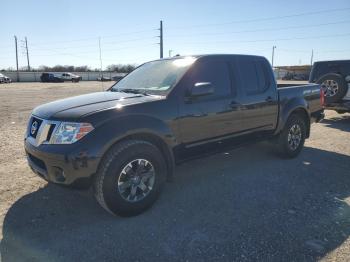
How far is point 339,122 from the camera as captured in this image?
9695mm

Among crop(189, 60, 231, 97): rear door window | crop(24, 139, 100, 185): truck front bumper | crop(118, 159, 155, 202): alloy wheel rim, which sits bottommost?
crop(118, 159, 155, 202): alloy wheel rim

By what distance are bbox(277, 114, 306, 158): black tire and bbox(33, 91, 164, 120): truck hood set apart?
9.31 feet

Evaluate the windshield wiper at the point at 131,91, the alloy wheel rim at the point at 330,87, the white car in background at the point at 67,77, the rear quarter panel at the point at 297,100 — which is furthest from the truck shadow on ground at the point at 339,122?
the white car in background at the point at 67,77

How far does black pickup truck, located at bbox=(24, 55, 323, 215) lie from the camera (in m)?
3.16

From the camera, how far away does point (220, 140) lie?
441 cm

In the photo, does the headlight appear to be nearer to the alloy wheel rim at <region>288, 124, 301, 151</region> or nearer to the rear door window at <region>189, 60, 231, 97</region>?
the rear door window at <region>189, 60, 231, 97</region>

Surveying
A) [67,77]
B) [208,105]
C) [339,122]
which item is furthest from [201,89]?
[67,77]

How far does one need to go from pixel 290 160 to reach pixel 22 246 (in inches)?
179

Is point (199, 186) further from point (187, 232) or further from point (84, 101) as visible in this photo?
point (84, 101)

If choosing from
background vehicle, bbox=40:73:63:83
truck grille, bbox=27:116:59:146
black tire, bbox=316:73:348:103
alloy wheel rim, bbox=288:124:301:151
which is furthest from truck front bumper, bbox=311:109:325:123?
background vehicle, bbox=40:73:63:83

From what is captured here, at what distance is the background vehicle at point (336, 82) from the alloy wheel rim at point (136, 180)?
24.2 ft

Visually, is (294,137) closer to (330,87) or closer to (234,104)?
(234,104)

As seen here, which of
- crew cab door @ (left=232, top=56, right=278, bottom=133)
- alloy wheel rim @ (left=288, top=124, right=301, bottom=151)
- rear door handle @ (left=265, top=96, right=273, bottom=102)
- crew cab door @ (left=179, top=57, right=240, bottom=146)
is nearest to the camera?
crew cab door @ (left=179, top=57, right=240, bottom=146)

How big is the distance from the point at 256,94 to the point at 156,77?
1666mm
